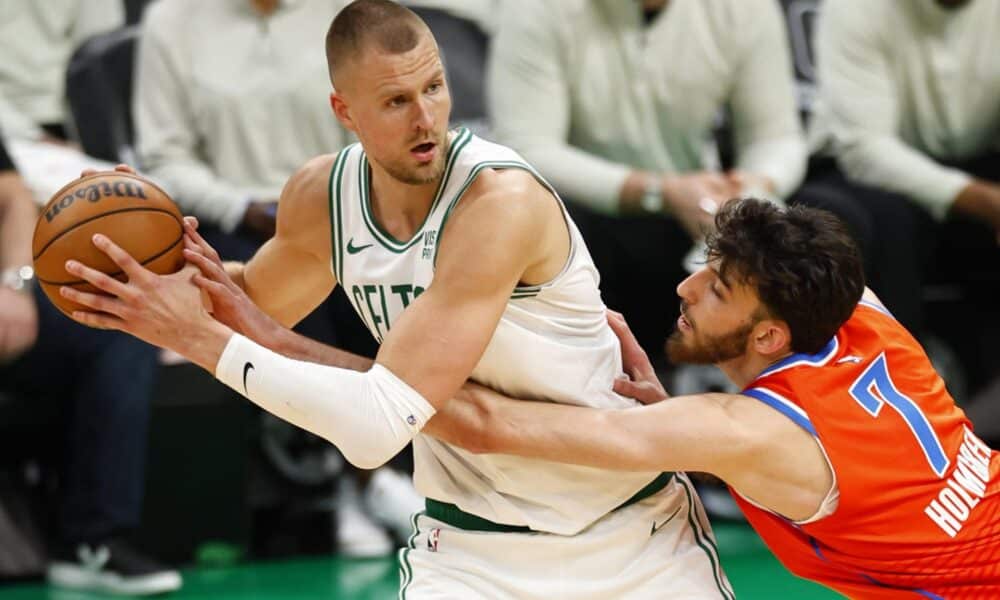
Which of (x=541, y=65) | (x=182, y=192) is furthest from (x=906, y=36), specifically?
(x=182, y=192)

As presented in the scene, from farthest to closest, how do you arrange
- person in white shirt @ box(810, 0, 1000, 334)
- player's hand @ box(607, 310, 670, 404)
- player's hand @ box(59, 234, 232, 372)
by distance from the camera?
person in white shirt @ box(810, 0, 1000, 334)
player's hand @ box(607, 310, 670, 404)
player's hand @ box(59, 234, 232, 372)

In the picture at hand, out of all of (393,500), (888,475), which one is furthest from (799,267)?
(393,500)

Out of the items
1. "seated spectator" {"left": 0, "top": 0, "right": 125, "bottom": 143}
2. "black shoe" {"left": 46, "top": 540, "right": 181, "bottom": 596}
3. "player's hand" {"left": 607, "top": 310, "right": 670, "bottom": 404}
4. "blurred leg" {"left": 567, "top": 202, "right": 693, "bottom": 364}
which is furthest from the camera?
"seated spectator" {"left": 0, "top": 0, "right": 125, "bottom": 143}

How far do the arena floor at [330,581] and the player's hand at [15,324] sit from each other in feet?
2.85

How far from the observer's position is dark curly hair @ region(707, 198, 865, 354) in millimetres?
3287

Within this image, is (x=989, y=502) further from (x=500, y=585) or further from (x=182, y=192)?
(x=182, y=192)

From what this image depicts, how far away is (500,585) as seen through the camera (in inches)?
133

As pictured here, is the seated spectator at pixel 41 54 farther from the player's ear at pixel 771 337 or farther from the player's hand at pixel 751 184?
the player's ear at pixel 771 337

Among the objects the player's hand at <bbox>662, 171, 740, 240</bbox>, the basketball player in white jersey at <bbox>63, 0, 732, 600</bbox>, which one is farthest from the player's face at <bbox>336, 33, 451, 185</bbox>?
the player's hand at <bbox>662, 171, 740, 240</bbox>

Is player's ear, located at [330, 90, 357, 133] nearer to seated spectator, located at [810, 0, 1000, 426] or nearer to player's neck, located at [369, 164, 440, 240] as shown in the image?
player's neck, located at [369, 164, 440, 240]

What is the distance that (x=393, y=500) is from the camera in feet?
19.2

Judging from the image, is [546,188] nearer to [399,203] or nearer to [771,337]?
[399,203]

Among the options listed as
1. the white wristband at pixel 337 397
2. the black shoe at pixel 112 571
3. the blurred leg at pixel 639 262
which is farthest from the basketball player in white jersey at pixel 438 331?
the blurred leg at pixel 639 262

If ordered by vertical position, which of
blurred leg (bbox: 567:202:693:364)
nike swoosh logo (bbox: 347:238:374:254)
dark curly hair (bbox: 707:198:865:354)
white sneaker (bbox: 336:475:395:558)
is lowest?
white sneaker (bbox: 336:475:395:558)
